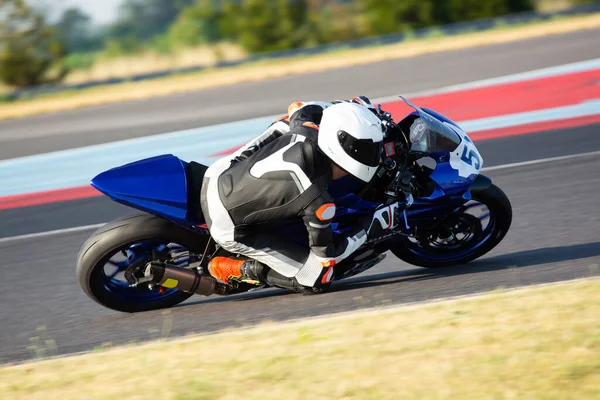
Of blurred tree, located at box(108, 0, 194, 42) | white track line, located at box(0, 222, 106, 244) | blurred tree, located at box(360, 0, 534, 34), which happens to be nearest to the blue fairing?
white track line, located at box(0, 222, 106, 244)

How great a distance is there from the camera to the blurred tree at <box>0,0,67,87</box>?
67.7 feet

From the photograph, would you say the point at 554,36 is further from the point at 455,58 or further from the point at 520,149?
the point at 520,149

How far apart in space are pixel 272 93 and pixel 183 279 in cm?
932

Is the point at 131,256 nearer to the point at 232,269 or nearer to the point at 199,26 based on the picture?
the point at 232,269

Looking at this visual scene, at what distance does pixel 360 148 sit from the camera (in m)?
4.89

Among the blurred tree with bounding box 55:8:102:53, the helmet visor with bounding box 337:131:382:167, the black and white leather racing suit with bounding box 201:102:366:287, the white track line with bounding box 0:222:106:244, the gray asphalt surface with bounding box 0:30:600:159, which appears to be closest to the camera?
the helmet visor with bounding box 337:131:382:167

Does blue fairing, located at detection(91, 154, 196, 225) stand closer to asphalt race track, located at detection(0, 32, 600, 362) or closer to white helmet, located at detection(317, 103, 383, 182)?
asphalt race track, located at detection(0, 32, 600, 362)

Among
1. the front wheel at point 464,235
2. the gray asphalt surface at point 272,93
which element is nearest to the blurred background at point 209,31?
the gray asphalt surface at point 272,93

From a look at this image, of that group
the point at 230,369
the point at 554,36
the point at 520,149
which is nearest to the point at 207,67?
the point at 554,36

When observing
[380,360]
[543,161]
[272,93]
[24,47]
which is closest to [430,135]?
[380,360]

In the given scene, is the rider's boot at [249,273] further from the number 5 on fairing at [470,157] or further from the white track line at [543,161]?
the white track line at [543,161]

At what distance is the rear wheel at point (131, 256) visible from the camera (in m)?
5.30

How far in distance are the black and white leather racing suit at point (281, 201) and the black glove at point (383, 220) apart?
0.08 meters

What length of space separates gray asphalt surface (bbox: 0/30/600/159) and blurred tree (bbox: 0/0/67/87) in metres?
6.05
